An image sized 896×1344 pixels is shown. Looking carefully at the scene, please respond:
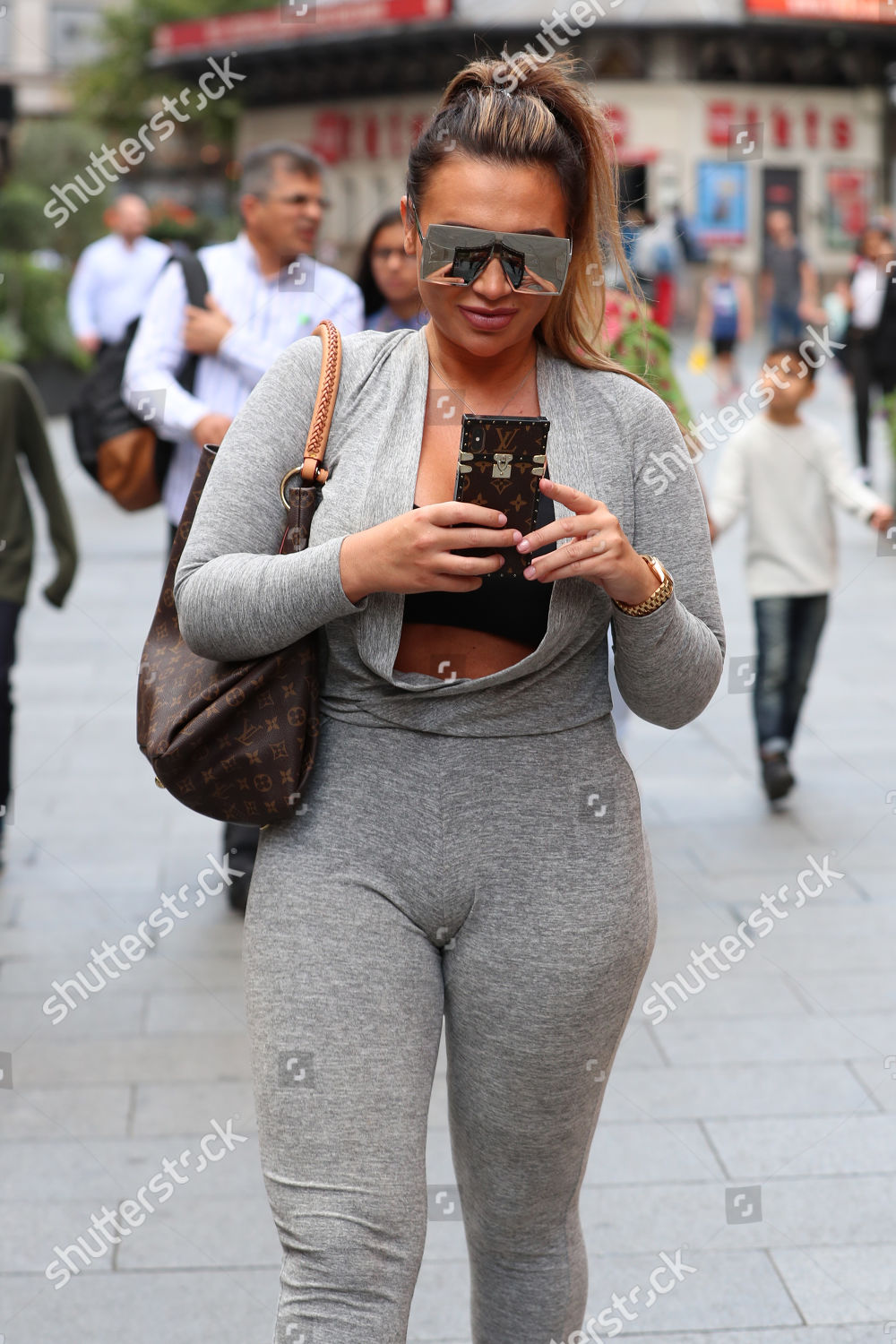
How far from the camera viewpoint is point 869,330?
1196cm

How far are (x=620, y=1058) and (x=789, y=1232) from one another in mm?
842

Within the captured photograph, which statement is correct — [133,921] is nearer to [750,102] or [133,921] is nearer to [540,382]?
[540,382]

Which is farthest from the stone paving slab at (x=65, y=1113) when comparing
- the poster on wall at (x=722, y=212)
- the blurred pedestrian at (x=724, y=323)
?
the poster on wall at (x=722, y=212)

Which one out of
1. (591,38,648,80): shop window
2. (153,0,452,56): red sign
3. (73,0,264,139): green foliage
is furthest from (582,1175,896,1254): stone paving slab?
(73,0,264,139): green foliage

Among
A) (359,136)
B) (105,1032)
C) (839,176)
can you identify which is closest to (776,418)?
(105,1032)

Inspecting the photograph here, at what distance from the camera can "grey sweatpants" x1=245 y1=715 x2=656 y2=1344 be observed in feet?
5.84

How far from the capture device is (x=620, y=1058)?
12.6 feet

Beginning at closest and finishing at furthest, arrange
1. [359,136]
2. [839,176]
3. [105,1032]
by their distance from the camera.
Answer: [105,1032] < [839,176] < [359,136]

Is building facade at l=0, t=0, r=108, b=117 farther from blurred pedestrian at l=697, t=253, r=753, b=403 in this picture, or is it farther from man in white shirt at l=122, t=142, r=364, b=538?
man in white shirt at l=122, t=142, r=364, b=538

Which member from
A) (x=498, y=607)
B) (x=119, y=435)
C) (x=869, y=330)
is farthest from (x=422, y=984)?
(x=869, y=330)
